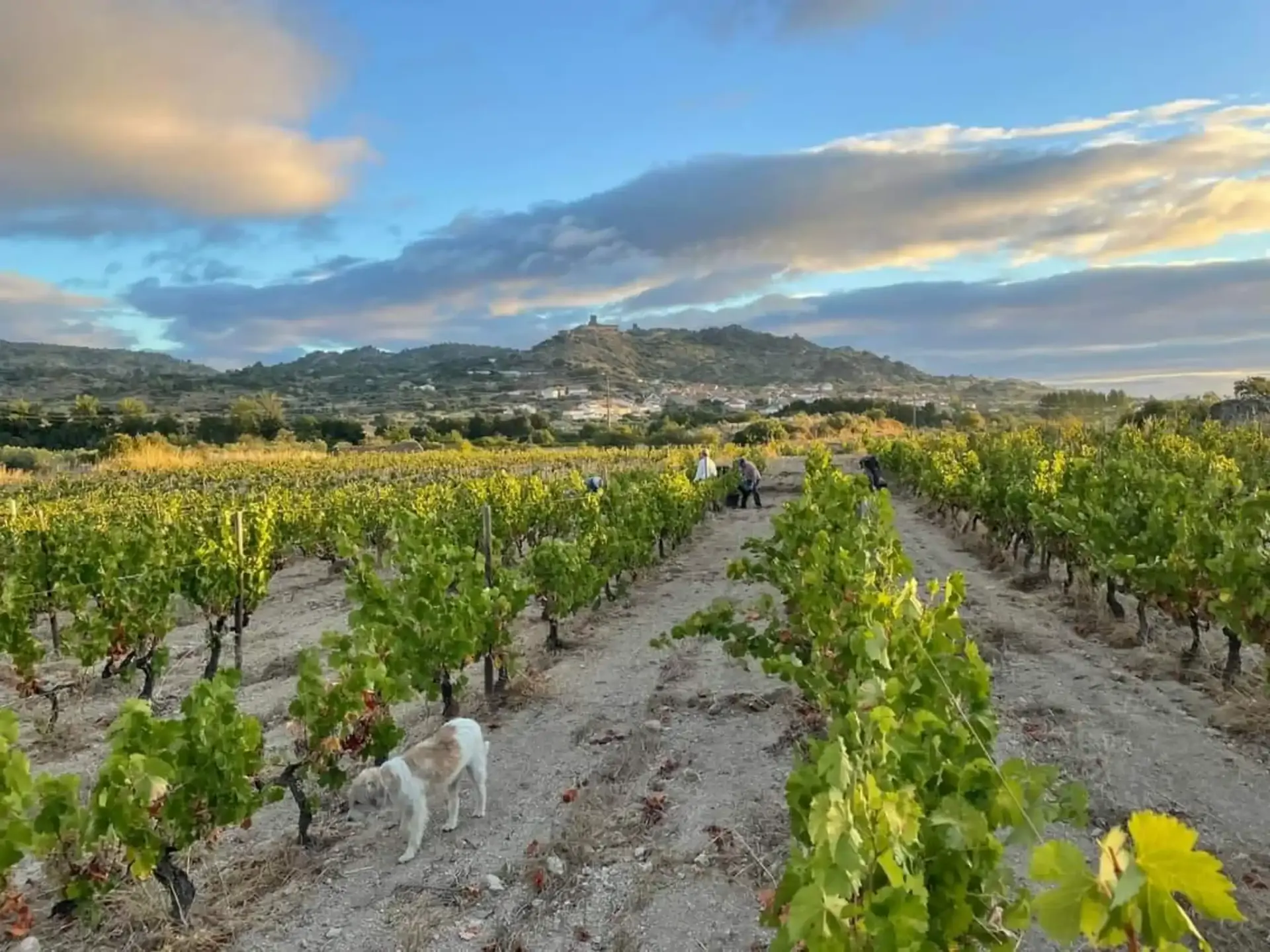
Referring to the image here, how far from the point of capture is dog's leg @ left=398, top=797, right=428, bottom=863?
458 centimetres

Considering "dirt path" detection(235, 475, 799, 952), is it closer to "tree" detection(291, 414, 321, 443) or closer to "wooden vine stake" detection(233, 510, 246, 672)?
"wooden vine stake" detection(233, 510, 246, 672)

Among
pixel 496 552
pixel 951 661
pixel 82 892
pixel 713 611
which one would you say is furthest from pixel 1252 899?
pixel 496 552

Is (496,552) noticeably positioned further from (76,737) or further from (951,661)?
(951,661)

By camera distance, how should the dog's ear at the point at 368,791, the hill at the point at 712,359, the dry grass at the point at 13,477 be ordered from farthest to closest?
the hill at the point at 712,359 < the dry grass at the point at 13,477 < the dog's ear at the point at 368,791

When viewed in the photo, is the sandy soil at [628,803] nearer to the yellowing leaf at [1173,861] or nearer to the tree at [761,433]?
the yellowing leaf at [1173,861]

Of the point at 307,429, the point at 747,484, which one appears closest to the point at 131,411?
the point at 307,429

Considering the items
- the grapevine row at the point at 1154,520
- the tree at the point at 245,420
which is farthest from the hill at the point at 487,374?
the grapevine row at the point at 1154,520

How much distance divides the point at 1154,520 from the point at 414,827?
661 centimetres

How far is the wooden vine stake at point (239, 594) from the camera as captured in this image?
28.3ft

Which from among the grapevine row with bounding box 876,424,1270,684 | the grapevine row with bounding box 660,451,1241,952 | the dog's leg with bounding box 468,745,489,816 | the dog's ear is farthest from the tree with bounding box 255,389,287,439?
the grapevine row with bounding box 660,451,1241,952

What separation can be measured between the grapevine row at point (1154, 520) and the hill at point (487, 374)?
226 feet

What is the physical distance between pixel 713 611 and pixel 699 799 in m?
1.34

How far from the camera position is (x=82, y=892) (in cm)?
371

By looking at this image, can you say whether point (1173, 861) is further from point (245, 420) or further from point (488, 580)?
point (245, 420)
